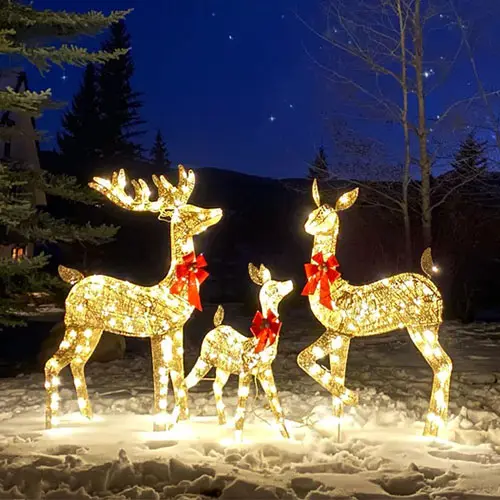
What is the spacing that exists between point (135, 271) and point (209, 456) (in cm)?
2417

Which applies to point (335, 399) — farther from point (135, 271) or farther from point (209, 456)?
point (135, 271)

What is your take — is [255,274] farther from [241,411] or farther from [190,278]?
[241,411]

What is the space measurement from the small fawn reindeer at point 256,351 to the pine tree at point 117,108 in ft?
87.5

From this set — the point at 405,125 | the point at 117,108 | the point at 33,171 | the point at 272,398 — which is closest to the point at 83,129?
the point at 117,108

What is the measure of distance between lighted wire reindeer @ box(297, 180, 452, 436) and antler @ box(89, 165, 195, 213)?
111cm

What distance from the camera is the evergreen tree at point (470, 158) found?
15.0 metres

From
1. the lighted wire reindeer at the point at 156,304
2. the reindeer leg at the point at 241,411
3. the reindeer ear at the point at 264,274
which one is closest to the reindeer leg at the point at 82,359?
the lighted wire reindeer at the point at 156,304

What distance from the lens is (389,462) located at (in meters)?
4.35

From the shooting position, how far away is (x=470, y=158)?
600 inches

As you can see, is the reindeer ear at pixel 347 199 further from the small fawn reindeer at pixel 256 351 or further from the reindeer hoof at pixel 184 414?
the reindeer hoof at pixel 184 414

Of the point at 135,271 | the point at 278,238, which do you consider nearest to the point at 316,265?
the point at 135,271

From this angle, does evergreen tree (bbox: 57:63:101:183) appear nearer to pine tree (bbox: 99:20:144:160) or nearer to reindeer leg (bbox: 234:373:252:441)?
pine tree (bbox: 99:20:144:160)

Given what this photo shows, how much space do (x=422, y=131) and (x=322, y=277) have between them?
1047 cm

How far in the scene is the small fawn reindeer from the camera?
4863mm
